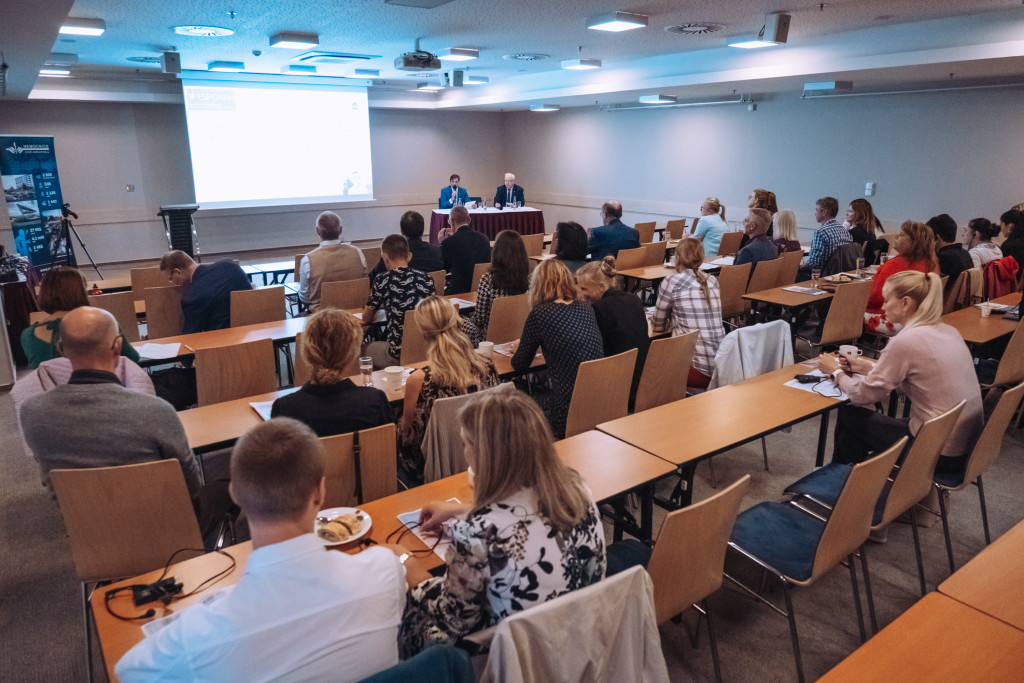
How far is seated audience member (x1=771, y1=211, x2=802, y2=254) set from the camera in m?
7.20

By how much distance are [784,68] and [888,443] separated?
6.68m

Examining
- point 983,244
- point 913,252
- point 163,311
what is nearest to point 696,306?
point 913,252

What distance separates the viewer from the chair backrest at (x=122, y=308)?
4.95 m

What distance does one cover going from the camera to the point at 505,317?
15.5 feet

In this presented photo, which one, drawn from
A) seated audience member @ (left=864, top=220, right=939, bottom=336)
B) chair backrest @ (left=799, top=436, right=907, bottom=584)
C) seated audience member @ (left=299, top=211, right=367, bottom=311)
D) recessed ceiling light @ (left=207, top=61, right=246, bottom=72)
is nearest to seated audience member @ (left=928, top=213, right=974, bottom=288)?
seated audience member @ (left=864, top=220, right=939, bottom=336)

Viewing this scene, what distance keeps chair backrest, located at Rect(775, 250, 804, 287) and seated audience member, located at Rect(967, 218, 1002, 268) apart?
1458mm

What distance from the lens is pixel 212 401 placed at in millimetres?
3793

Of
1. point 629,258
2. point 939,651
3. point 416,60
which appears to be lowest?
point 939,651

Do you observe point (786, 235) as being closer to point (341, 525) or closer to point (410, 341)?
point (410, 341)

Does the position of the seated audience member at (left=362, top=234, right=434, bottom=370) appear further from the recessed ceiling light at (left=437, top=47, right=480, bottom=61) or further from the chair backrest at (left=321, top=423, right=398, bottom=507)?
the recessed ceiling light at (left=437, top=47, right=480, bottom=61)

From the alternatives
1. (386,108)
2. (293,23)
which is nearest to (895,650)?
(293,23)

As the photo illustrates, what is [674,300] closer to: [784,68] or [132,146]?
[784,68]

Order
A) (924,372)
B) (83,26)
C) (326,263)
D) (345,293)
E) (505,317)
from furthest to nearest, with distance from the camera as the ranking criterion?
(83,26), (326,263), (345,293), (505,317), (924,372)

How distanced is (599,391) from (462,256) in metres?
3.29
